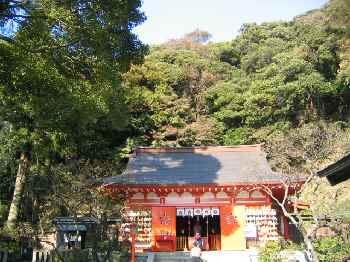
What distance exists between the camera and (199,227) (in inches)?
768

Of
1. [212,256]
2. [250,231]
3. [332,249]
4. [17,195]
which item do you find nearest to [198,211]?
[250,231]

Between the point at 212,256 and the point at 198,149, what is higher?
the point at 198,149

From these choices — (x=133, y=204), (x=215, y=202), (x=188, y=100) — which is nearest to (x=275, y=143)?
(x=215, y=202)

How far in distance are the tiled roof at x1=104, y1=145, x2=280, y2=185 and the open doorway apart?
7.83 feet

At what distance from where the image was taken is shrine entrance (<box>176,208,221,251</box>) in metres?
18.4

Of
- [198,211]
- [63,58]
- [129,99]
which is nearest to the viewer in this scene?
[63,58]

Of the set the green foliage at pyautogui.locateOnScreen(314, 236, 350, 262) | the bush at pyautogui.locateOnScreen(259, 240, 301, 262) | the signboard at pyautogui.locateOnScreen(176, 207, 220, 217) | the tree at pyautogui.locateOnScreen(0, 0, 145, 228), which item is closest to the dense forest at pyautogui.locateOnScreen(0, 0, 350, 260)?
the tree at pyautogui.locateOnScreen(0, 0, 145, 228)

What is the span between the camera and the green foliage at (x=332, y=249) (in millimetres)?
12302

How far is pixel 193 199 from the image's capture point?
60.7ft

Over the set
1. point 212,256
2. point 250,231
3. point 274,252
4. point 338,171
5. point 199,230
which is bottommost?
point 212,256

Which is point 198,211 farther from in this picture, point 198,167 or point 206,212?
point 198,167

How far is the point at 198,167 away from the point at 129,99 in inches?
385

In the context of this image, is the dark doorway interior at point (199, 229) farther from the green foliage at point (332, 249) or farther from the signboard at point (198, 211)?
the green foliage at point (332, 249)

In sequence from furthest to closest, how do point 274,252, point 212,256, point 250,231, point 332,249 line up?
point 250,231 → point 212,256 → point 274,252 → point 332,249
